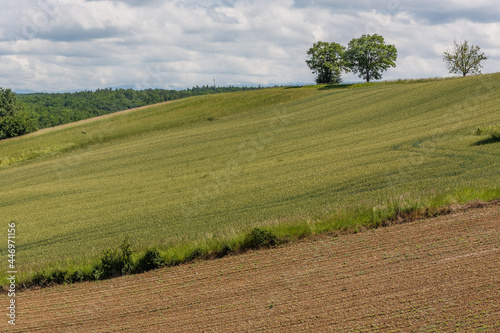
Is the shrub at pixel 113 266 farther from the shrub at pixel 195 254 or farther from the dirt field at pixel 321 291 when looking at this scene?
the shrub at pixel 195 254

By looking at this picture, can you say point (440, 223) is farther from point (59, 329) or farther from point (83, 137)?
point (83, 137)

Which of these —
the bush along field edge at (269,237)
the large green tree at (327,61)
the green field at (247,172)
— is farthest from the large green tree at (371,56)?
the bush along field edge at (269,237)

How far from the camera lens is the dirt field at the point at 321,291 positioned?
9.88 metres

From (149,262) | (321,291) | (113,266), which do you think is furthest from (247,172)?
(321,291)

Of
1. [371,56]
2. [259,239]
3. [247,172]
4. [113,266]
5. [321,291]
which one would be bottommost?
[113,266]

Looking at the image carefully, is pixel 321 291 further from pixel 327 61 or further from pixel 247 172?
pixel 327 61

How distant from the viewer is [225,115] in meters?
65.0

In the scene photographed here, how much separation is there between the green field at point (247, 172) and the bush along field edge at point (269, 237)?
0.28 metres

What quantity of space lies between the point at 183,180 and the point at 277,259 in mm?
17251

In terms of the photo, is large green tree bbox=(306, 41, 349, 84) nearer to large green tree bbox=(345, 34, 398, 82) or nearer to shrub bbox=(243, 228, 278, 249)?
large green tree bbox=(345, 34, 398, 82)

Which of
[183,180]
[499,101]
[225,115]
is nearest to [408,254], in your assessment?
[183,180]

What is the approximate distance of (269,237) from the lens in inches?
599

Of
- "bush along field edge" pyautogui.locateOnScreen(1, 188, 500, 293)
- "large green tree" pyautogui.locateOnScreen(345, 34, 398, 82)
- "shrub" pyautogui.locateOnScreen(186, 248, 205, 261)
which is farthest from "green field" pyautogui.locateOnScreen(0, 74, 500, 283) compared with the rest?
"large green tree" pyautogui.locateOnScreen(345, 34, 398, 82)

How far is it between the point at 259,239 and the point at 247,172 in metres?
14.5
